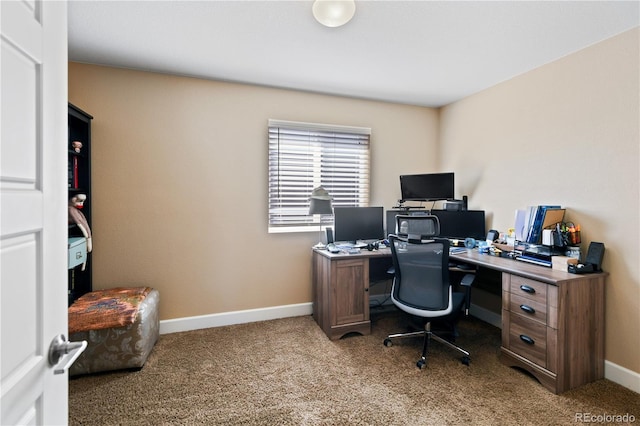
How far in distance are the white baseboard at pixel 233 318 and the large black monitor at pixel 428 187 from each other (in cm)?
174

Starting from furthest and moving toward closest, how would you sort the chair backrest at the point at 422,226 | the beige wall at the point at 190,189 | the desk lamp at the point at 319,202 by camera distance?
the desk lamp at the point at 319,202, the beige wall at the point at 190,189, the chair backrest at the point at 422,226

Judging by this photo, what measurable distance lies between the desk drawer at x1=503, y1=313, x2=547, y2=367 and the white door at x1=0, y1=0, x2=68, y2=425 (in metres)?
2.63

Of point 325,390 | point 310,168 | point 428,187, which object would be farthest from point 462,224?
point 325,390

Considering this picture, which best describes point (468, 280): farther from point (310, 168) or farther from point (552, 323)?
point (310, 168)

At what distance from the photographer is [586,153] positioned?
2336 mm

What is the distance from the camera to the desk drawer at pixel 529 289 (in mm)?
2082

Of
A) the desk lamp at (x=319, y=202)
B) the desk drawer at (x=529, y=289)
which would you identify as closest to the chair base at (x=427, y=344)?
the desk drawer at (x=529, y=289)

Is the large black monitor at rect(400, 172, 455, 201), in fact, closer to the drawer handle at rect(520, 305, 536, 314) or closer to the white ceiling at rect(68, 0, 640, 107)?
the white ceiling at rect(68, 0, 640, 107)

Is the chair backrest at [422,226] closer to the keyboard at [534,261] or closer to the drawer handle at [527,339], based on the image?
the keyboard at [534,261]

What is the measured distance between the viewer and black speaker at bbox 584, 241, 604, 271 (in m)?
2.18

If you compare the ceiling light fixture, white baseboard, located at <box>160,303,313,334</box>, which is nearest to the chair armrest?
white baseboard, located at <box>160,303,313,334</box>

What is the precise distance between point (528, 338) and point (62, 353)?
105 inches

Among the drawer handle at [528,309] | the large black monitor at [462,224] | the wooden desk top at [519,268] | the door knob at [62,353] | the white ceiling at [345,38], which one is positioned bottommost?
the drawer handle at [528,309]

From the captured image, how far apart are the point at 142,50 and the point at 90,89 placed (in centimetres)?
69
